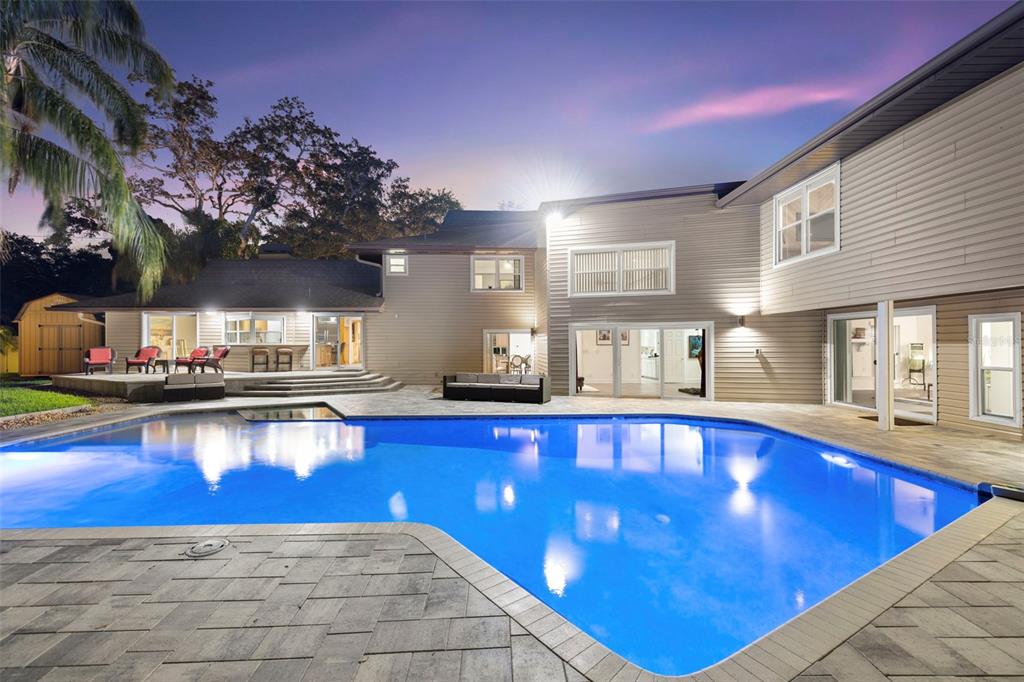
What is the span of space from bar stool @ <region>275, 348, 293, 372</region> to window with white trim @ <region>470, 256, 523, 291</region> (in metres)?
6.59

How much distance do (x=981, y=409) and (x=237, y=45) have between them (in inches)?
1004

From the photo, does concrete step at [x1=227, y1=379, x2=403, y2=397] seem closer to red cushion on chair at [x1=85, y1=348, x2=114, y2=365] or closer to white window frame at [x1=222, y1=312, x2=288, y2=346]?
white window frame at [x1=222, y1=312, x2=288, y2=346]

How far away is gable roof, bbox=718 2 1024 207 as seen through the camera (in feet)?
16.1

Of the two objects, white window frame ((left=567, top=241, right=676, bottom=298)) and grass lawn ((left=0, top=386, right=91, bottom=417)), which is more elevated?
white window frame ((left=567, top=241, right=676, bottom=298))

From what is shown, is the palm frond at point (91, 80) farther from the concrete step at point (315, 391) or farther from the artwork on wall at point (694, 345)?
the artwork on wall at point (694, 345)

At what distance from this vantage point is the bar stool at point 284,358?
15147mm

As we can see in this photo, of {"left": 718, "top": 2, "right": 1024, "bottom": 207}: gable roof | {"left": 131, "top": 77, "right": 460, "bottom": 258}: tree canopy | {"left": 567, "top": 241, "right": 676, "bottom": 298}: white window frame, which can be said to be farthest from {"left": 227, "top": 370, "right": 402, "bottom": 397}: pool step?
{"left": 131, "top": 77, "right": 460, "bottom": 258}: tree canopy

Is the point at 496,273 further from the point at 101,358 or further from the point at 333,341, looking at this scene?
the point at 101,358

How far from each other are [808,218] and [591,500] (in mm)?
Answer: 7795

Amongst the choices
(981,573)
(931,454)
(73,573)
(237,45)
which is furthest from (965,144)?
(237,45)

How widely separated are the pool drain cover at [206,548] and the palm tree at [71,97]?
27.7 feet

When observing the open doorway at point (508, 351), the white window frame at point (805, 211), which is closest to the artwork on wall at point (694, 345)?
the white window frame at point (805, 211)

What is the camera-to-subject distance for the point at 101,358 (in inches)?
570

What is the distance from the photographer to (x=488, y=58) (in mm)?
14586
